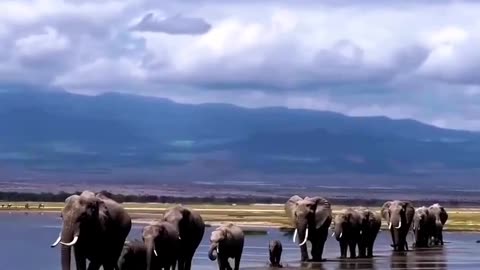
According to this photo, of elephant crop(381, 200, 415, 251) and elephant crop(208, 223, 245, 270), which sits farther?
elephant crop(381, 200, 415, 251)

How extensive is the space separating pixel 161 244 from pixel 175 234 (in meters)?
1.03

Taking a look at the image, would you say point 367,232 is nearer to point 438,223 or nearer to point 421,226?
point 421,226

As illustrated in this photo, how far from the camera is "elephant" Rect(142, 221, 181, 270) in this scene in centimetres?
3375

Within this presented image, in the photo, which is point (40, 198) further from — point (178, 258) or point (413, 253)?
point (178, 258)

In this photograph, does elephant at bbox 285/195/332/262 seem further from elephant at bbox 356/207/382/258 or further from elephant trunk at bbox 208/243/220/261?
elephant trunk at bbox 208/243/220/261

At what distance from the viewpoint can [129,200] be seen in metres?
170

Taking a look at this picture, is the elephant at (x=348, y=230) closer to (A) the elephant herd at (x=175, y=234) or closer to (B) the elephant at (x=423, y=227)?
(A) the elephant herd at (x=175, y=234)

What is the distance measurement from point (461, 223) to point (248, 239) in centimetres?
3054

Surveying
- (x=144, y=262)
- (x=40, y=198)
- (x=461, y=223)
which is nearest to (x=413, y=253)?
(x=144, y=262)

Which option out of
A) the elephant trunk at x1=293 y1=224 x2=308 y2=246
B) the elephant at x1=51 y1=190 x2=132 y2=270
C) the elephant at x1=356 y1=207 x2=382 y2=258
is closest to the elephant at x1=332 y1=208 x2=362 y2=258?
the elephant at x1=356 y1=207 x2=382 y2=258

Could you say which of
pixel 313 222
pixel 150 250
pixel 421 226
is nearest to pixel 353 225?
pixel 313 222

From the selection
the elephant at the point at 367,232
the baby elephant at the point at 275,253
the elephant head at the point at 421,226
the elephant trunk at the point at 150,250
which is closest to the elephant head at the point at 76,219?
the elephant trunk at the point at 150,250

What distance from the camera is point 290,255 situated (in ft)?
163

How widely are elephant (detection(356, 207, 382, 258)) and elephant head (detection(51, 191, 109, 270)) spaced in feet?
74.0
